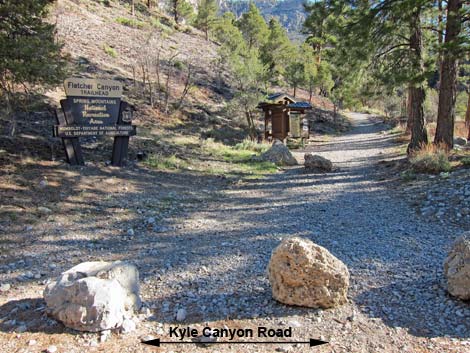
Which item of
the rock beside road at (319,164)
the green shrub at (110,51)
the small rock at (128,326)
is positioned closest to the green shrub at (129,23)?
the green shrub at (110,51)

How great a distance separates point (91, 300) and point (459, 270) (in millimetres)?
3115

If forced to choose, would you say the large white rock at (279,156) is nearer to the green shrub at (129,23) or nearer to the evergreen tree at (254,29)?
the green shrub at (129,23)

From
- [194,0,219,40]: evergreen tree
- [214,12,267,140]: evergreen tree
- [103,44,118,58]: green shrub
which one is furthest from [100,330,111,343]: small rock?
[194,0,219,40]: evergreen tree

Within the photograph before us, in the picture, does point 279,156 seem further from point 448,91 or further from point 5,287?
point 5,287

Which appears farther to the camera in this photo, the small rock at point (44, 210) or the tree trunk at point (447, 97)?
the tree trunk at point (447, 97)

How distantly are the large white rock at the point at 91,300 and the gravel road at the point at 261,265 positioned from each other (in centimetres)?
11

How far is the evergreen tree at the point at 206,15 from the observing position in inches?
1843

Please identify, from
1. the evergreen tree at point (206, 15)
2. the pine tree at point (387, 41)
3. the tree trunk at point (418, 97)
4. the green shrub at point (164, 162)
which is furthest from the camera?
the evergreen tree at point (206, 15)

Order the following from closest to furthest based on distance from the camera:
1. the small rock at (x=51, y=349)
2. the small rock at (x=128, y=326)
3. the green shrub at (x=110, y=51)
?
the small rock at (x=51, y=349)
the small rock at (x=128, y=326)
the green shrub at (x=110, y=51)

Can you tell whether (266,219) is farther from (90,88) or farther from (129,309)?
(90,88)

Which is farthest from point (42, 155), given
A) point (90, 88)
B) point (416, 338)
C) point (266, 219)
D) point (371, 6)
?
point (371, 6)

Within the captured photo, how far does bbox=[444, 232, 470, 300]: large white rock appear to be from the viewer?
3201 mm

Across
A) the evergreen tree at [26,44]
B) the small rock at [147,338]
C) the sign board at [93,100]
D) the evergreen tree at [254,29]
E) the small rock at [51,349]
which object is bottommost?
the small rock at [147,338]

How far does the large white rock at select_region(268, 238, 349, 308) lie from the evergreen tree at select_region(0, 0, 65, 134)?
6172mm
